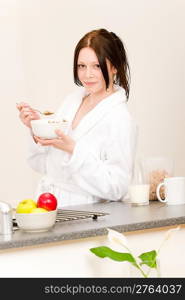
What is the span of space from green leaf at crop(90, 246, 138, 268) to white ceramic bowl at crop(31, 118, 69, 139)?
A: 881 mm

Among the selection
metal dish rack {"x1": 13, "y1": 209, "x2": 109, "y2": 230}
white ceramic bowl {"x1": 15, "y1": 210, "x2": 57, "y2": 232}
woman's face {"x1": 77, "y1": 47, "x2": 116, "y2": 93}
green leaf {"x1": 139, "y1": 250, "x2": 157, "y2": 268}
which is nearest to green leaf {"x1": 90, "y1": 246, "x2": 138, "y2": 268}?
green leaf {"x1": 139, "y1": 250, "x2": 157, "y2": 268}

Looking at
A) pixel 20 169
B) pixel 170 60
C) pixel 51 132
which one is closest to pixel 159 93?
pixel 170 60

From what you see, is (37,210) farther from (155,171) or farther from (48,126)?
(155,171)

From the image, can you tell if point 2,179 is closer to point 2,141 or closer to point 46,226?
point 2,141

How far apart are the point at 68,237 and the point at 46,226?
135 millimetres

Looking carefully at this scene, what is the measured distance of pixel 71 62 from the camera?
21.4ft

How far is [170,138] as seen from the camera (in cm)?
629

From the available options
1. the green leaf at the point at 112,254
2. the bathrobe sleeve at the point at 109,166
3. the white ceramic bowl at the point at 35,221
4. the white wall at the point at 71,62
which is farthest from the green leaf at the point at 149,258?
the white wall at the point at 71,62

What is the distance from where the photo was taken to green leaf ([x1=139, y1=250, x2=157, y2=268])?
98.7 inches

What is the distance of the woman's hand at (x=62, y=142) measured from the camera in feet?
10.6

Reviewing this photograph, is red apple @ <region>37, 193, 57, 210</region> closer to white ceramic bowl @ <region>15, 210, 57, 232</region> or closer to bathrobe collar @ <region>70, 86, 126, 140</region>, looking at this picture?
white ceramic bowl @ <region>15, 210, 57, 232</region>

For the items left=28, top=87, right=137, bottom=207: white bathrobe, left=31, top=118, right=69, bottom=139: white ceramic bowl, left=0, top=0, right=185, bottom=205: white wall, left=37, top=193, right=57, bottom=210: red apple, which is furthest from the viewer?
left=0, top=0, right=185, bottom=205: white wall

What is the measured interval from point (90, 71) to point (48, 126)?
392 millimetres

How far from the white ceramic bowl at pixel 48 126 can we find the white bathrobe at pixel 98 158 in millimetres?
122
